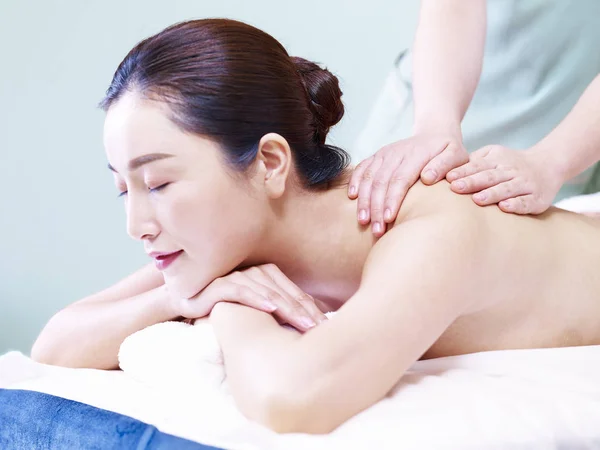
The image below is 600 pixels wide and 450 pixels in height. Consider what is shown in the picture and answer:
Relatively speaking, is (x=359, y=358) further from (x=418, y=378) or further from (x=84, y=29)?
(x=84, y=29)

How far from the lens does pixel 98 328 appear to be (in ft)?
4.51

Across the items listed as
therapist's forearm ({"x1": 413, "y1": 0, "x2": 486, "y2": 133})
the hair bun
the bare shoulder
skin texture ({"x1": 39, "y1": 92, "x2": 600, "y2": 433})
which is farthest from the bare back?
the bare shoulder

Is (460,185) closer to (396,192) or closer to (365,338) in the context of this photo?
(396,192)

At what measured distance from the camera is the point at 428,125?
152 cm

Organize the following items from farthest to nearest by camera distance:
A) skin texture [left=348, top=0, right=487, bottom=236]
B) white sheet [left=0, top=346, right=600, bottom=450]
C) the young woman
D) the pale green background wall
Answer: the pale green background wall
skin texture [left=348, top=0, right=487, bottom=236]
the young woman
white sheet [left=0, top=346, right=600, bottom=450]

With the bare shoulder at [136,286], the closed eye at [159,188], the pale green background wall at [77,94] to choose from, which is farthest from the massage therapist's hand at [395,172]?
the pale green background wall at [77,94]

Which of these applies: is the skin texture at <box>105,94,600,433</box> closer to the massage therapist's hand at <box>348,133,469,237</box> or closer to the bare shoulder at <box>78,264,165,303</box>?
the massage therapist's hand at <box>348,133,469,237</box>

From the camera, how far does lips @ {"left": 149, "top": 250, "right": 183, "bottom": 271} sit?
48.4 inches

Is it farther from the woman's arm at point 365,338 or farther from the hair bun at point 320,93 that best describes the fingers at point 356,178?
the woman's arm at point 365,338

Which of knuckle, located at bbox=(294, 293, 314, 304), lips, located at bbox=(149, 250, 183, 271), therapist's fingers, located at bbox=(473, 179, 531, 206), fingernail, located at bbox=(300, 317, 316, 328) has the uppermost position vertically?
lips, located at bbox=(149, 250, 183, 271)

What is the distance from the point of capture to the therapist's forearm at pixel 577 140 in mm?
1408

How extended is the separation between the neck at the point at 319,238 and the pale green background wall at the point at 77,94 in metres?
1.46

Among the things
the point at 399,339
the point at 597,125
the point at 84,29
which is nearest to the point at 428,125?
the point at 597,125

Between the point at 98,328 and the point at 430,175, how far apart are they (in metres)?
0.64
